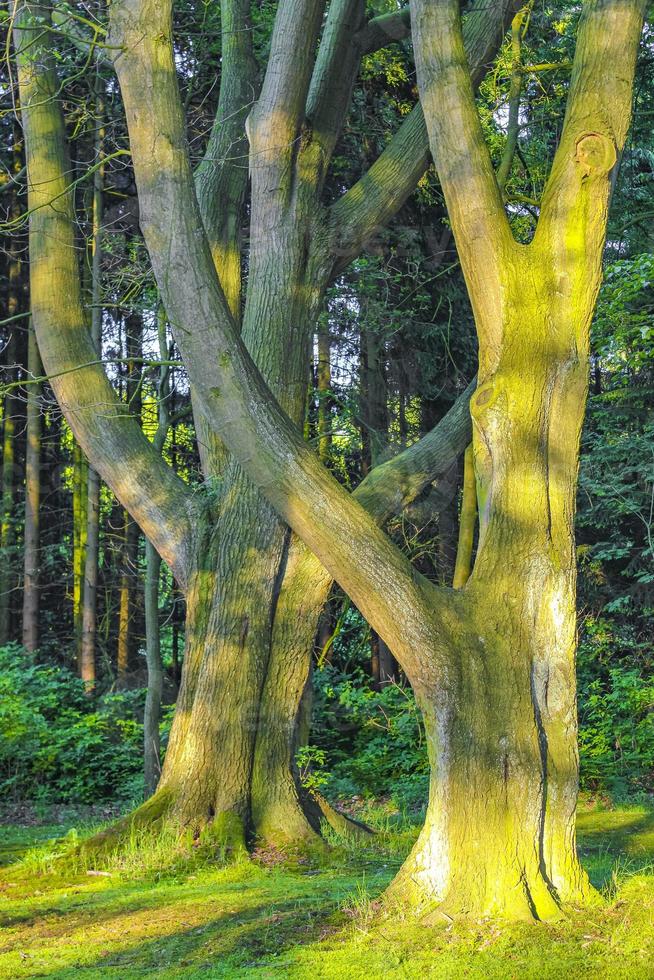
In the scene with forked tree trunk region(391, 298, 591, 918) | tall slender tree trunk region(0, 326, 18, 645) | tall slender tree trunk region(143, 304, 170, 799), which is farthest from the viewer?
tall slender tree trunk region(0, 326, 18, 645)

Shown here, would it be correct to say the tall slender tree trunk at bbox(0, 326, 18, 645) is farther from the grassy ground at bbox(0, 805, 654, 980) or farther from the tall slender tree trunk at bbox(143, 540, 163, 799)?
the grassy ground at bbox(0, 805, 654, 980)

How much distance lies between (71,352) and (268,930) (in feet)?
15.4

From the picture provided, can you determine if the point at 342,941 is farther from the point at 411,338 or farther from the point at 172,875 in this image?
the point at 411,338

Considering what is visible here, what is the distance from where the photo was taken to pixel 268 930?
4805 mm

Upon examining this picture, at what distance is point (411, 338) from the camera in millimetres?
15094

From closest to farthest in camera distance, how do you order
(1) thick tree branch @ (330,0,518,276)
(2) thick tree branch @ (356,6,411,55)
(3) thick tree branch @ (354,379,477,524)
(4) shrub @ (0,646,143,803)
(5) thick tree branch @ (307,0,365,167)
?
(3) thick tree branch @ (354,379,477,524) → (1) thick tree branch @ (330,0,518,276) → (5) thick tree branch @ (307,0,365,167) → (2) thick tree branch @ (356,6,411,55) → (4) shrub @ (0,646,143,803)

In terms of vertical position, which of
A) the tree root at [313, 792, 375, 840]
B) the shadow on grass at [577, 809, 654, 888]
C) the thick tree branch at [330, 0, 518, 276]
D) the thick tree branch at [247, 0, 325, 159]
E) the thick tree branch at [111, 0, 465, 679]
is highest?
the thick tree branch at [247, 0, 325, 159]

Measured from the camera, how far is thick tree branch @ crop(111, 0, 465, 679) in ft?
16.5

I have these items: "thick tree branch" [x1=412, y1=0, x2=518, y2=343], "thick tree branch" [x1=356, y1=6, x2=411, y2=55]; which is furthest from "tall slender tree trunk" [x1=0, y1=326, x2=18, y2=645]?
"thick tree branch" [x1=412, y1=0, x2=518, y2=343]

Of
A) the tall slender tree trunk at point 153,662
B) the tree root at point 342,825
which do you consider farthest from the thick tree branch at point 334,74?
the tree root at point 342,825

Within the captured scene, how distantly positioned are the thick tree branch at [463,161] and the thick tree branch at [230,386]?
4.45ft

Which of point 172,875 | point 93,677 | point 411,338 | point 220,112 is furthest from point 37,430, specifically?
point 172,875

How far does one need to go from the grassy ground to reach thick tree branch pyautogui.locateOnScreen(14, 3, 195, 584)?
8.45 feet

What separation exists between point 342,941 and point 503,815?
38.9 inches
